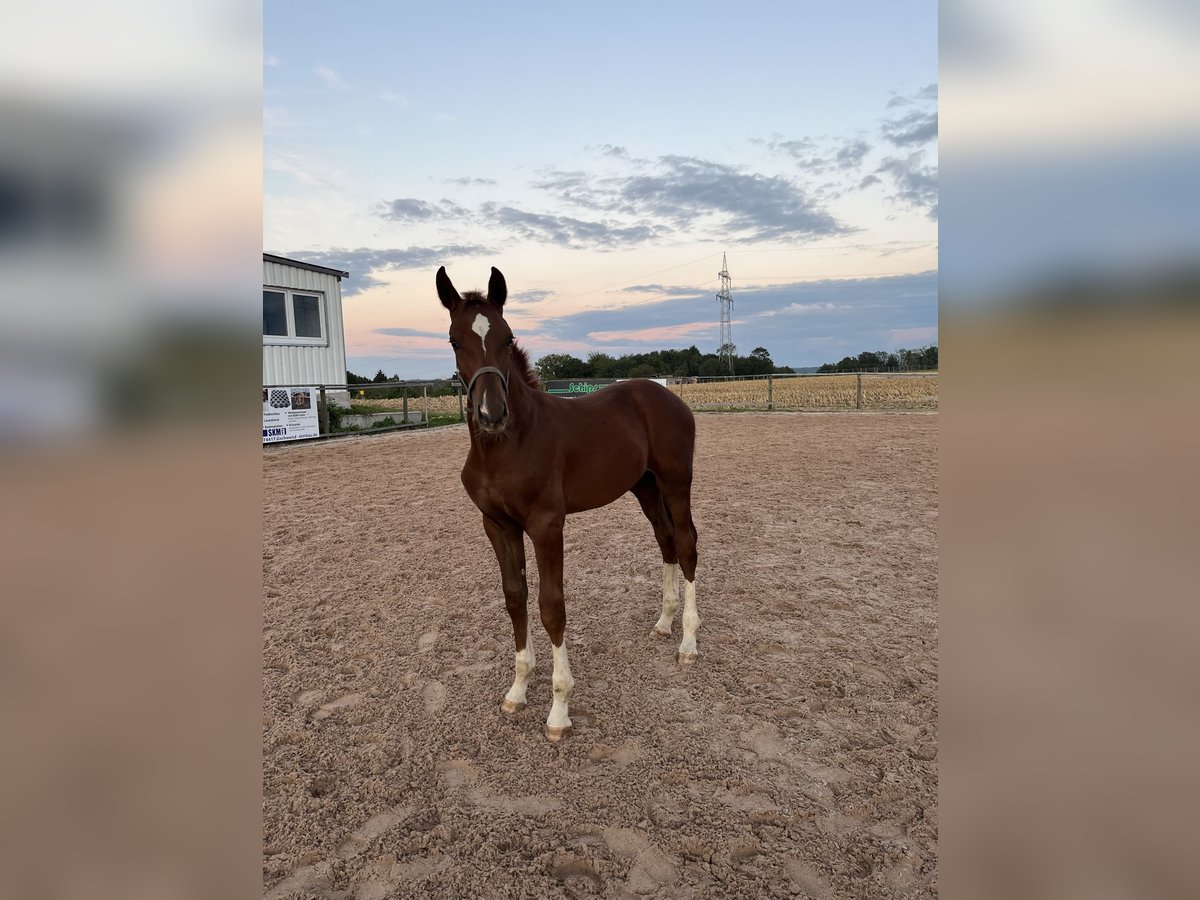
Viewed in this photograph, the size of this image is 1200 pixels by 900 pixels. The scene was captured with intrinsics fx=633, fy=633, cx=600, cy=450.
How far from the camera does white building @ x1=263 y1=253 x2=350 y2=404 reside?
42.0 feet

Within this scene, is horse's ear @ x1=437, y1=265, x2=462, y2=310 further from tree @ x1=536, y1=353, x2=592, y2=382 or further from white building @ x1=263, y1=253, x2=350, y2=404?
tree @ x1=536, y1=353, x2=592, y2=382

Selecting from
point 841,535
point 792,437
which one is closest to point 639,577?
point 841,535

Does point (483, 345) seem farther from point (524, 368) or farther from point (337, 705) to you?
point (337, 705)

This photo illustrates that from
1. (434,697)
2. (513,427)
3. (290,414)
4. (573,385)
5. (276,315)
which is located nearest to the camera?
(513,427)

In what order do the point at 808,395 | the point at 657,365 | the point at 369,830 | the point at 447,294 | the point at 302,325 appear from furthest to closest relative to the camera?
the point at 657,365 < the point at 808,395 < the point at 302,325 < the point at 447,294 < the point at 369,830

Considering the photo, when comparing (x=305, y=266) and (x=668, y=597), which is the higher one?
(x=305, y=266)

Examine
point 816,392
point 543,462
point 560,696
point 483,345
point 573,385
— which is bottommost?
point 560,696

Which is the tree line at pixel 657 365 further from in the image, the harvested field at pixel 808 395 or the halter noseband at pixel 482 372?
the halter noseband at pixel 482 372

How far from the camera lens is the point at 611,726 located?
9.66 feet

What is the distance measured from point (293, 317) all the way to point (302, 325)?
380 mm

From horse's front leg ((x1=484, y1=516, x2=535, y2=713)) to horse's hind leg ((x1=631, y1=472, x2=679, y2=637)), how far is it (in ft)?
3.41

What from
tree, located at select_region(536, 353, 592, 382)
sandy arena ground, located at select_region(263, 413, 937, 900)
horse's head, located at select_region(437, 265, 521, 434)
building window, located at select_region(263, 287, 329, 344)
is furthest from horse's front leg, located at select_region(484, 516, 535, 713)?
tree, located at select_region(536, 353, 592, 382)

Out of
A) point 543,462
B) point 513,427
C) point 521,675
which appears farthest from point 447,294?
point 521,675
